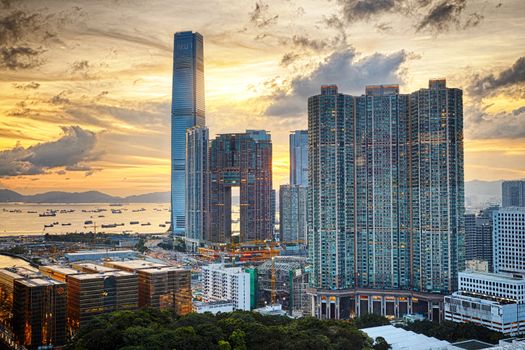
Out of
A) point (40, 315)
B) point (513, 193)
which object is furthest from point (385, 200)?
point (513, 193)

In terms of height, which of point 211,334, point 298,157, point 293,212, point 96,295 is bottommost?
point 96,295

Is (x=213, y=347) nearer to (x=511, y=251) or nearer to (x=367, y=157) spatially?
(x=367, y=157)

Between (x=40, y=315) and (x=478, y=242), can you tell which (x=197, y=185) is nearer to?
(x=478, y=242)

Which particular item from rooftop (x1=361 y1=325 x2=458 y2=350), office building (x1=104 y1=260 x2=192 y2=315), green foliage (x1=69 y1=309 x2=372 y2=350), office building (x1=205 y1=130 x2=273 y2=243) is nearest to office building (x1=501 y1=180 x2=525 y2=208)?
office building (x1=205 y1=130 x2=273 y2=243)

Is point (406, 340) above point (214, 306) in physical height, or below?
above

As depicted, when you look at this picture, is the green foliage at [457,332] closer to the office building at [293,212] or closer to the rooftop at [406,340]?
the rooftop at [406,340]
